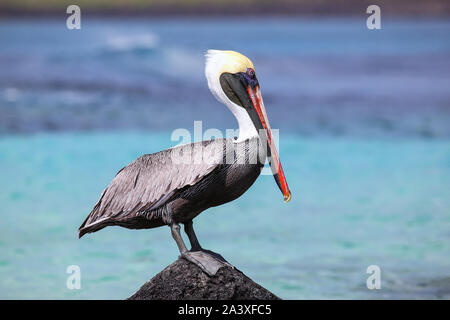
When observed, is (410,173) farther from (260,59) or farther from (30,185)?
(260,59)

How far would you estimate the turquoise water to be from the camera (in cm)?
920

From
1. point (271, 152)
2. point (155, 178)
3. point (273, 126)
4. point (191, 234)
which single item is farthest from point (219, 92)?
point (273, 126)

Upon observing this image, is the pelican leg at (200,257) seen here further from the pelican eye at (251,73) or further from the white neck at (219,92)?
the pelican eye at (251,73)

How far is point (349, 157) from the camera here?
15.8 metres

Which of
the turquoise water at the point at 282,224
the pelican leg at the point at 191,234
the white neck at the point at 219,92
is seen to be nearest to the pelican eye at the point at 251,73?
the white neck at the point at 219,92

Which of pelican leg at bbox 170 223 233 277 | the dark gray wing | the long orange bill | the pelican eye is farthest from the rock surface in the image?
the pelican eye

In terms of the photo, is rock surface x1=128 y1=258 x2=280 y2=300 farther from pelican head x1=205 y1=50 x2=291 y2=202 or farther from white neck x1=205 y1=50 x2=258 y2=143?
white neck x1=205 y1=50 x2=258 y2=143

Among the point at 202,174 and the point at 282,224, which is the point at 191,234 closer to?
the point at 202,174

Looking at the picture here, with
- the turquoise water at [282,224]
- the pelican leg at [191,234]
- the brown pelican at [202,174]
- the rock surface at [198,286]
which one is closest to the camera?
the brown pelican at [202,174]

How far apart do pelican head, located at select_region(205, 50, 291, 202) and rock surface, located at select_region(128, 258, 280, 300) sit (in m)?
0.64

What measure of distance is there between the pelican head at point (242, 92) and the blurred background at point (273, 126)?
9.88ft

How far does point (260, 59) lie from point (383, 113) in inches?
205

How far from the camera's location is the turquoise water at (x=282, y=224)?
362 inches

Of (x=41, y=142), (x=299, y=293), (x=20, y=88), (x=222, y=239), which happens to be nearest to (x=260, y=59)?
(x=20, y=88)
